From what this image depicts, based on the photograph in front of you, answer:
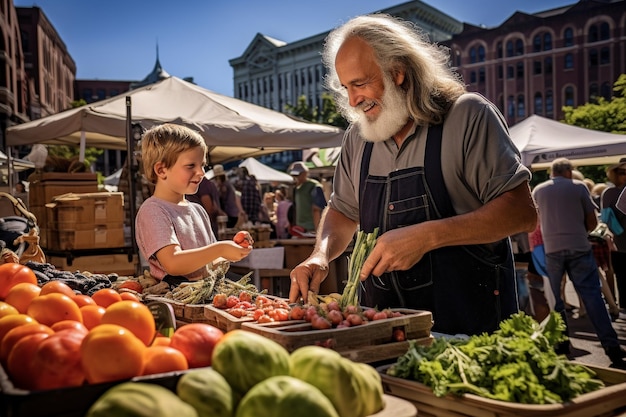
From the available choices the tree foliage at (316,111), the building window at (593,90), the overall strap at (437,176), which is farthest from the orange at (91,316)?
the building window at (593,90)

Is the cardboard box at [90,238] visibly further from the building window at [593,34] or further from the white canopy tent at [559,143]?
the building window at [593,34]

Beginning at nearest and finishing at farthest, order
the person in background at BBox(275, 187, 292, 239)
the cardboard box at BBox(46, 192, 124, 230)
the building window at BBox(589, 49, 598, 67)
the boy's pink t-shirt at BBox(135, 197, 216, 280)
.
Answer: the boy's pink t-shirt at BBox(135, 197, 216, 280) → the cardboard box at BBox(46, 192, 124, 230) → the person in background at BBox(275, 187, 292, 239) → the building window at BBox(589, 49, 598, 67)

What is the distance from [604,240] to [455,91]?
25.3ft

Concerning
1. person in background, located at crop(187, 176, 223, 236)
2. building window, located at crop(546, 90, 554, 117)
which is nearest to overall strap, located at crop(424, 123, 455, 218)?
person in background, located at crop(187, 176, 223, 236)

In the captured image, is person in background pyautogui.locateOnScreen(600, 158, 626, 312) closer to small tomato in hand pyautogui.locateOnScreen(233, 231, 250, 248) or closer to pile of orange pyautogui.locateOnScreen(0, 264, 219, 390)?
small tomato in hand pyautogui.locateOnScreen(233, 231, 250, 248)

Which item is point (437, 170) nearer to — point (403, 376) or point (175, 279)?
point (403, 376)

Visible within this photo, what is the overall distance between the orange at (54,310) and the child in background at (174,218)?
1.22 metres

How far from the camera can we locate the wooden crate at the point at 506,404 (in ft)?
4.49

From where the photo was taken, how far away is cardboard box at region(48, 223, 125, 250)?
6285mm

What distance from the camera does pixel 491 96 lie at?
199 ft

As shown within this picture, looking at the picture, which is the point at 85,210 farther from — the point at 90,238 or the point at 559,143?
the point at 559,143

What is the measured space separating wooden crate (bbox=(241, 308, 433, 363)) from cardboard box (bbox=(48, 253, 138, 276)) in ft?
16.2

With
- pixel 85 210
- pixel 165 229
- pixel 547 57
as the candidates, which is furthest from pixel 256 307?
pixel 547 57

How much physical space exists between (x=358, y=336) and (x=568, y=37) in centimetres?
6086
